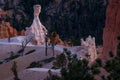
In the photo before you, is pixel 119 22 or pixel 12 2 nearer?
pixel 119 22

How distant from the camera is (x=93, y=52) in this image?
74.2 meters

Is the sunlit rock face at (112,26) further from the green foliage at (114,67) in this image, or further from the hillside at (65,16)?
the hillside at (65,16)

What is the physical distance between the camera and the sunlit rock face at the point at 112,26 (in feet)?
127

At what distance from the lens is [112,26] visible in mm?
39188

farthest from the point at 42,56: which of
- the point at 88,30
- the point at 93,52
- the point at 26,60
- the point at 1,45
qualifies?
the point at 88,30

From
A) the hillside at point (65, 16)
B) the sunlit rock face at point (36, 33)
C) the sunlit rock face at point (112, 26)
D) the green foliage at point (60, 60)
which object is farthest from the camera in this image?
the hillside at point (65, 16)

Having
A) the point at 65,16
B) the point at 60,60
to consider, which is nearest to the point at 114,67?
the point at 60,60

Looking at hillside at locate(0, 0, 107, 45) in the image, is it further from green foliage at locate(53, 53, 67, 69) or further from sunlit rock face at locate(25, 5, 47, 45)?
green foliage at locate(53, 53, 67, 69)

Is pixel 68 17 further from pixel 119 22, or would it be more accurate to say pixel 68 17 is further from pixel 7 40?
pixel 119 22

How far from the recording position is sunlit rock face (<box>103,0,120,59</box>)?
38562 mm

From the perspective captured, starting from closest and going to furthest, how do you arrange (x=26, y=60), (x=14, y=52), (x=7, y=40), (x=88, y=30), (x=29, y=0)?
(x=26, y=60)
(x=14, y=52)
(x=7, y=40)
(x=88, y=30)
(x=29, y=0)

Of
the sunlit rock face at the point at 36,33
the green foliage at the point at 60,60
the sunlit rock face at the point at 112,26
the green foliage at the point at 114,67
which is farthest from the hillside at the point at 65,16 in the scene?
the green foliage at the point at 114,67

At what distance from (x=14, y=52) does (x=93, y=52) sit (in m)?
20.7

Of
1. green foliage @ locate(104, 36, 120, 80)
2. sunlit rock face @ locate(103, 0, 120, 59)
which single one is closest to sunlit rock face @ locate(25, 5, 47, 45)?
sunlit rock face @ locate(103, 0, 120, 59)
